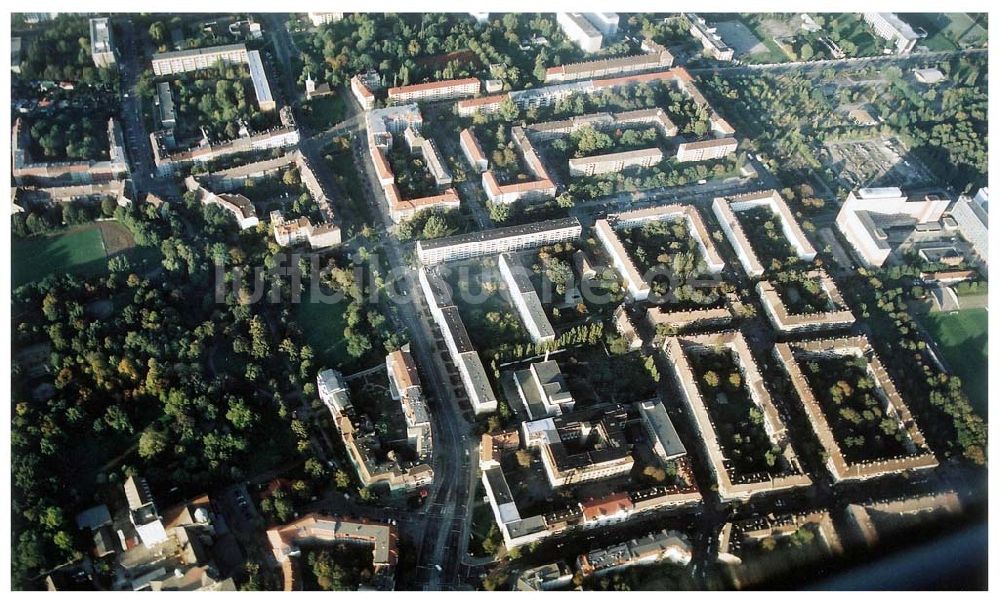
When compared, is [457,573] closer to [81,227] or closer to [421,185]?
[421,185]

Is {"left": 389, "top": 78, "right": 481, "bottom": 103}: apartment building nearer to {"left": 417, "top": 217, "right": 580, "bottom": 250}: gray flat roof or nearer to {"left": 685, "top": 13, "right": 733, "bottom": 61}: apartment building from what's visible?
{"left": 417, "top": 217, "right": 580, "bottom": 250}: gray flat roof

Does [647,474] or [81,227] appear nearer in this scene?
[647,474]

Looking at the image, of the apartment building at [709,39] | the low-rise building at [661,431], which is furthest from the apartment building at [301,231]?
the apartment building at [709,39]

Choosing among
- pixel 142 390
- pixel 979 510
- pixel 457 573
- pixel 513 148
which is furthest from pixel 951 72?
pixel 142 390

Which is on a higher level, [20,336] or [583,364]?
[20,336]

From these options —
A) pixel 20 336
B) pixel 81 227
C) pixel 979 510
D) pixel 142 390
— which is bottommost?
pixel 979 510
